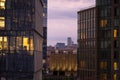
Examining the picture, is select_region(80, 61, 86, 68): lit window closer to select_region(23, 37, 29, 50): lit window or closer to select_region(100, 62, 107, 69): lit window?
select_region(100, 62, 107, 69): lit window

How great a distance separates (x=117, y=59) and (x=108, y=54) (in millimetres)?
4497

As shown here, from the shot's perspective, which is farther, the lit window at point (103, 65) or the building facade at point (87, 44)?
the building facade at point (87, 44)

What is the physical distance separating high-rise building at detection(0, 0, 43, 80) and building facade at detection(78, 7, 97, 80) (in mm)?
47000

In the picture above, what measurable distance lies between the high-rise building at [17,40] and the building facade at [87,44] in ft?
154

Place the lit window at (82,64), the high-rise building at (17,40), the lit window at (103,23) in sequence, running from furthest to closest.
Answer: the lit window at (82,64)
the lit window at (103,23)
the high-rise building at (17,40)

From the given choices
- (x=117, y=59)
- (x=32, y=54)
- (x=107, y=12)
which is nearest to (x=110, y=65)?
(x=117, y=59)

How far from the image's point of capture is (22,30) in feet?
332

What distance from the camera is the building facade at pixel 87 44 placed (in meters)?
148

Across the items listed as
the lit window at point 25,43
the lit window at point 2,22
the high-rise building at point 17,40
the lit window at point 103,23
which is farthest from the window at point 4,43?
the lit window at point 103,23

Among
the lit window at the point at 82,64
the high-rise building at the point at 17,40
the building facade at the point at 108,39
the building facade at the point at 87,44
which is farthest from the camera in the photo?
the lit window at the point at 82,64

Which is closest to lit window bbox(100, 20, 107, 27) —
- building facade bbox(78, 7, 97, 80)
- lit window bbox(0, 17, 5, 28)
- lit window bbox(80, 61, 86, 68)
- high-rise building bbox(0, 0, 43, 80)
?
building facade bbox(78, 7, 97, 80)

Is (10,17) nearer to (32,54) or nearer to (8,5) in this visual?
(8,5)

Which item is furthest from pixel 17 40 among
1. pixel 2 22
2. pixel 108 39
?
pixel 108 39

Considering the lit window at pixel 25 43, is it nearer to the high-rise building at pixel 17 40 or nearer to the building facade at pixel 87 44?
the high-rise building at pixel 17 40
